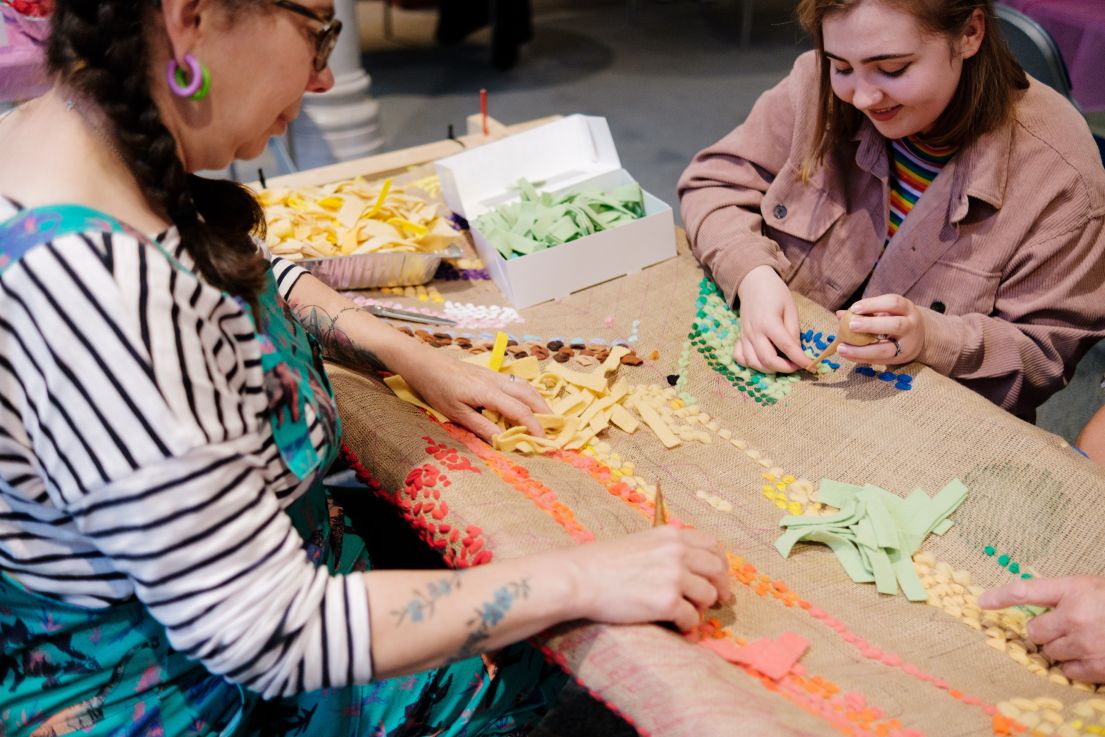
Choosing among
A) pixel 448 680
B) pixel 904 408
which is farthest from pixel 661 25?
pixel 448 680

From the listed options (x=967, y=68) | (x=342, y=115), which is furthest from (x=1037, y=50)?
(x=342, y=115)

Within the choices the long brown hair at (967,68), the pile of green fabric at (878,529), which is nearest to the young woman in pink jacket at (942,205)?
the long brown hair at (967,68)

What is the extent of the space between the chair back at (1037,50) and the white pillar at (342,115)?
7.61 ft

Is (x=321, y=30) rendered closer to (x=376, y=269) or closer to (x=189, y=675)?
(x=189, y=675)

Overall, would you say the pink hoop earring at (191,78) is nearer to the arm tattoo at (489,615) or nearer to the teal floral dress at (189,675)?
the teal floral dress at (189,675)

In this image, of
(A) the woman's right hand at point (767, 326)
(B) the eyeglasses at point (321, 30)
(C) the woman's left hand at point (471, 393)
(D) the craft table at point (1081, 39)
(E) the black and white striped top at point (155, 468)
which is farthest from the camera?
(D) the craft table at point (1081, 39)

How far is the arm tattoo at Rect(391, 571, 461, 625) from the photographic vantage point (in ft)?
2.91

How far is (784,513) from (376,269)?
896mm

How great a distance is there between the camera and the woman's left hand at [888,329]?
1360mm

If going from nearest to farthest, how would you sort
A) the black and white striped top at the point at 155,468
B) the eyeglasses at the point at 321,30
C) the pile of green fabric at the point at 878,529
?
the black and white striped top at the point at 155,468 → the eyeglasses at the point at 321,30 → the pile of green fabric at the point at 878,529

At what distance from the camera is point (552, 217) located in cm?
182

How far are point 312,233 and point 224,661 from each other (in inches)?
44.3

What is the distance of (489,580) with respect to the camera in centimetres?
93

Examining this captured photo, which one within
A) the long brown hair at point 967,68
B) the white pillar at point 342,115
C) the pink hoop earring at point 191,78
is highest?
the pink hoop earring at point 191,78
